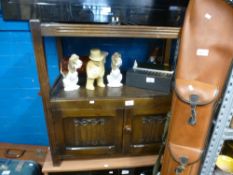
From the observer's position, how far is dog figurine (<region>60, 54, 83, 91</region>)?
1049 mm

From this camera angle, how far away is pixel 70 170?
1.18 metres

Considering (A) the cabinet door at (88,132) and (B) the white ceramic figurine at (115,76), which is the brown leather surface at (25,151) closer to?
(A) the cabinet door at (88,132)

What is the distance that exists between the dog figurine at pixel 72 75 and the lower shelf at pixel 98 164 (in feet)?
1.49

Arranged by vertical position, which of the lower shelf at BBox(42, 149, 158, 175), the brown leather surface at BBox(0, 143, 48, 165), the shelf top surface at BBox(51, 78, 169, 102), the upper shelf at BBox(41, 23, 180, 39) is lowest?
the brown leather surface at BBox(0, 143, 48, 165)

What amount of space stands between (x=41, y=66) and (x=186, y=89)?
62cm

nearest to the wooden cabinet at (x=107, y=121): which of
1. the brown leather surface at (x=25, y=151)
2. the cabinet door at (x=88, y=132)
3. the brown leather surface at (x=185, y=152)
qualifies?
the cabinet door at (x=88, y=132)

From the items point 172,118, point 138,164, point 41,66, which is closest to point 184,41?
point 172,118

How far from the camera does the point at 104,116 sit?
1.06 metres

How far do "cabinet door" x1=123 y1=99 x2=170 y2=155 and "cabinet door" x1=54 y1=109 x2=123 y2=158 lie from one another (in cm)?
5

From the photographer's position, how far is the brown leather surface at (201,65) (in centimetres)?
68

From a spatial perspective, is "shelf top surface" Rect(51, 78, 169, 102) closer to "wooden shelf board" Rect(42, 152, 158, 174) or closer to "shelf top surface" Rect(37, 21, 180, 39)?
"shelf top surface" Rect(37, 21, 180, 39)

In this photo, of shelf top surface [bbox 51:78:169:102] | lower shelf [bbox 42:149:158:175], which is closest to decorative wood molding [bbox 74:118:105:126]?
shelf top surface [bbox 51:78:169:102]

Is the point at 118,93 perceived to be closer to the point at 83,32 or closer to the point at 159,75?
the point at 159,75

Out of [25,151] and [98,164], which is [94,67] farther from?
[25,151]
